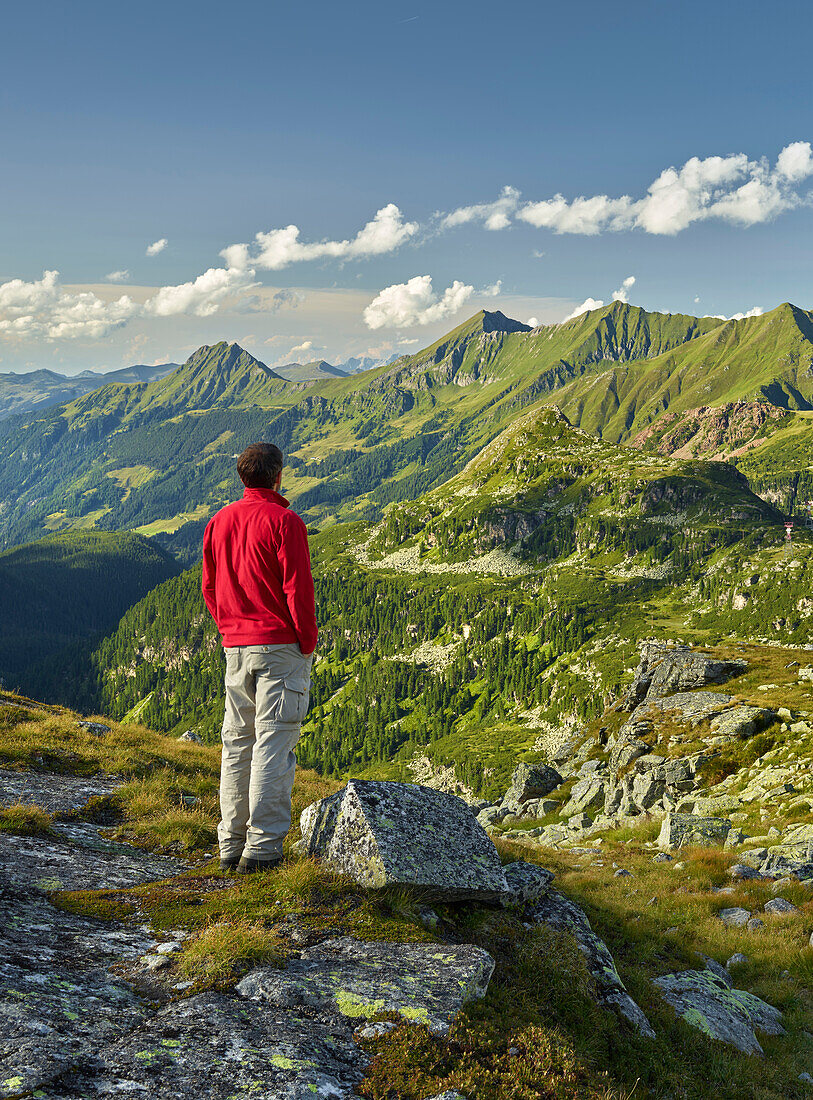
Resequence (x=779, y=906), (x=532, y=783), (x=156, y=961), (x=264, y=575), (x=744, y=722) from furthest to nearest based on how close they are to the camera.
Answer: (x=532, y=783), (x=744, y=722), (x=779, y=906), (x=264, y=575), (x=156, y=961)

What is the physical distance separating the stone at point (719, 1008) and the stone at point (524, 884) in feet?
7.55

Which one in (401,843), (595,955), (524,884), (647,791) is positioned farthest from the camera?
(647,791)

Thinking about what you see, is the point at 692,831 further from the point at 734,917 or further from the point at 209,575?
the point at 209,575

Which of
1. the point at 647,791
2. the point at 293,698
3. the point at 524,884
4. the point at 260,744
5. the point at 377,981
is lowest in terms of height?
the point at 647,791

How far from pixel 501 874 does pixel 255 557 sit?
6.47 metres

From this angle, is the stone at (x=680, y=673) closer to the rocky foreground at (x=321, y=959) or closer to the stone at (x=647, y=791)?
the stone at (x=647, y=791)

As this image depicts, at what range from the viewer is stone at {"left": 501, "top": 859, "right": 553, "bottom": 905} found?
9491 millimetres

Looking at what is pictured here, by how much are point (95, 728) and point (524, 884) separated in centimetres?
1562

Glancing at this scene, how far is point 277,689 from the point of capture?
9383 mm

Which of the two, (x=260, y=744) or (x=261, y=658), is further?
(x=261, y=658)

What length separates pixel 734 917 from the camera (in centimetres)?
1388

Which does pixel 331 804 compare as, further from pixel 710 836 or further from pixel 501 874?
pixel 710 836

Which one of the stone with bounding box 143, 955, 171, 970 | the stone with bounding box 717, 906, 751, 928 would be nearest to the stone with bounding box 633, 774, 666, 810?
the stone with bounding box 717, 906, 751, 928

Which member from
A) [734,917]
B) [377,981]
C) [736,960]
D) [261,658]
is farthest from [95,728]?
[734,917]
